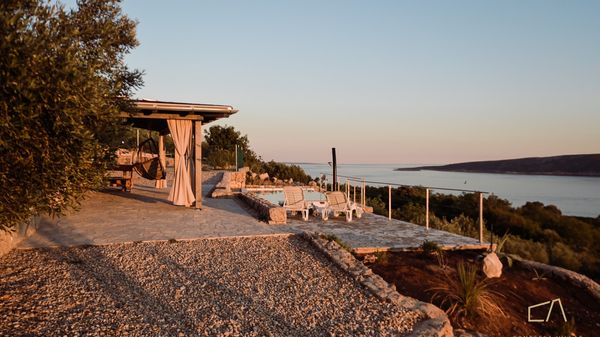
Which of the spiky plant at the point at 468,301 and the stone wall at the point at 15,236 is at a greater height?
the stone wall at the point at 15,236

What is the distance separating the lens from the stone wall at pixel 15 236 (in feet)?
18.3

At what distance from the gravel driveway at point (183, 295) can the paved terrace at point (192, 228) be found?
0.74m

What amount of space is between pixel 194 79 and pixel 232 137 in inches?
509

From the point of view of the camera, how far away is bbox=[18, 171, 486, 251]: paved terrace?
21.9 ft

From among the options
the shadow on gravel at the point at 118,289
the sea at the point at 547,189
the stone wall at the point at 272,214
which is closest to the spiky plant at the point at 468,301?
the shadow on gravel at the point at 118,289

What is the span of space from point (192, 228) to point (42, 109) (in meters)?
4.88

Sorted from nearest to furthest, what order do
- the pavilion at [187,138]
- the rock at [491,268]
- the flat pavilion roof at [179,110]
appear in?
the rock at [491,268], the flat pavilion roof at [179,110], the pavilion at [187,138]

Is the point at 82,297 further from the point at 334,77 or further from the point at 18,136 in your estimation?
the point at 334,77

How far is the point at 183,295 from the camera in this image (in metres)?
4.30

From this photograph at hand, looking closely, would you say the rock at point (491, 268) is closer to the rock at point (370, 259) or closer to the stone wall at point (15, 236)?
the rock at point (370, 259)

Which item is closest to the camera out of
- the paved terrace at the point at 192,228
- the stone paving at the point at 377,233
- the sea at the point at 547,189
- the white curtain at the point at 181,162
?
the stone paving at the point at 377,233

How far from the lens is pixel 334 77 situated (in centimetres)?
1633

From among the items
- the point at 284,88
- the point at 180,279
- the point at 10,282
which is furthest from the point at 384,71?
the point at 10,282

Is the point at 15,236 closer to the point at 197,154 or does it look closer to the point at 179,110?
the point at 179,110
